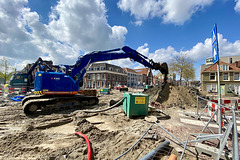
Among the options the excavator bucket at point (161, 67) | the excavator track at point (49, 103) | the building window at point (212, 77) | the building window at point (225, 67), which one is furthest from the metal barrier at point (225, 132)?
the building window at point (225, 67)

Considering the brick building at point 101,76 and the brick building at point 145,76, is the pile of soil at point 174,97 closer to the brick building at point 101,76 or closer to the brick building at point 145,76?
the brick building at point 101,76

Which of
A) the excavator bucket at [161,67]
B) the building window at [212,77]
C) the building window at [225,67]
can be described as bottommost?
the excavator bucket at [161,67]

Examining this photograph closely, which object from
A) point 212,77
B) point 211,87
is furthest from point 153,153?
point 212,77

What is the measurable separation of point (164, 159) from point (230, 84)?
32.2 m

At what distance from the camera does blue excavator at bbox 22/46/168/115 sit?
7.41 m

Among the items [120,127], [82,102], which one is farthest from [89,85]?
[120,127]

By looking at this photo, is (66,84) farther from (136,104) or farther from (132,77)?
(132,77)

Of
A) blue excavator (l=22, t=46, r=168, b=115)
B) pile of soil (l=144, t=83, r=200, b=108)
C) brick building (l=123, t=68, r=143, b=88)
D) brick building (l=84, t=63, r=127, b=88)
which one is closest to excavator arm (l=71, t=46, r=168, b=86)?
blue excavator (l=22, t=46, r=168, b=115)

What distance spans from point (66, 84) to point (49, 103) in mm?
1711

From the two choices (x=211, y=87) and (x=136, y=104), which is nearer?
(x=136, y=104)

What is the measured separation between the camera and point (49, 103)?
7.55 metres

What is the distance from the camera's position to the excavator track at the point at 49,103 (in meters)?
6.92

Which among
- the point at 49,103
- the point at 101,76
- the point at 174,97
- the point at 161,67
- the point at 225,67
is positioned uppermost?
the point at 225,67

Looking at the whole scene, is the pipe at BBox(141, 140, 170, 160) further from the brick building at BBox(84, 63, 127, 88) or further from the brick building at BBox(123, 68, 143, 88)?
the brick building at BBox(123, 68, 143, 88)
